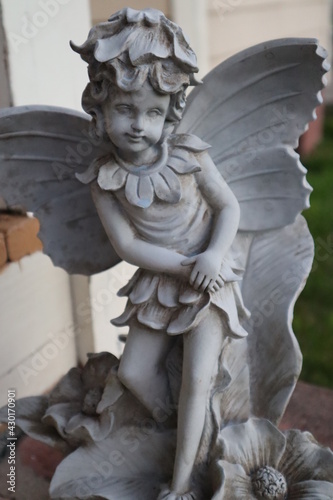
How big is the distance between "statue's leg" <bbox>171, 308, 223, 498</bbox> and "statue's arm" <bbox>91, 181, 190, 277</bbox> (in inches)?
4.9

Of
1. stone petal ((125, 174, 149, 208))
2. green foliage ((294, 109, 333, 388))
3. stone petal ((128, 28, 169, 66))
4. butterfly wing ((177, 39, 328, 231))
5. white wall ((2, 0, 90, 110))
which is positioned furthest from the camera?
green foliage ((294, 109, 333, 388))

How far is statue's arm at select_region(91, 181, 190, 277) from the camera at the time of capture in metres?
1.20

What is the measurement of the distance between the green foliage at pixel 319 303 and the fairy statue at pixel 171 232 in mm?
1152

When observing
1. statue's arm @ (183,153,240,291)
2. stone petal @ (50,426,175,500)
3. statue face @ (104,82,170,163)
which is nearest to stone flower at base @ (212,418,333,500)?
stone petal @ (50,426,175,500)

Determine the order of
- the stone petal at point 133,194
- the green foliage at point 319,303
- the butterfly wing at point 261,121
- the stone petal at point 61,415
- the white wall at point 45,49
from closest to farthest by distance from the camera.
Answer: the stone petal at point 133,194
the butterfly wing at point 261,121
the stone petal at point 61,415
the white wall at point 45,49
the green foliage at point 319,303

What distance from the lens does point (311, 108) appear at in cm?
133

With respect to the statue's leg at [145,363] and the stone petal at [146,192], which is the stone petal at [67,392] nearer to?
the statue's leg at [145,363]

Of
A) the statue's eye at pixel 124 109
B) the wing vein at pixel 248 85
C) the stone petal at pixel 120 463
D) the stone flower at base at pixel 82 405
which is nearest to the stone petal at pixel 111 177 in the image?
the statue's eye at pixel 124 109

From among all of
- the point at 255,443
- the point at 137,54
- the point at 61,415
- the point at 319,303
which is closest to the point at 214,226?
the point at 137,54

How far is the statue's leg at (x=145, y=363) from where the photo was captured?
4.20 ft

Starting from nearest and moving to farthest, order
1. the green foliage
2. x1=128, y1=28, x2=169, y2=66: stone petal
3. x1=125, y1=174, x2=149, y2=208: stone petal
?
x1=128, y1=28, x2=169, y2=66: stone petal → x1=125, y1=174, x2=149, y2=208: stone petal → the green foliage

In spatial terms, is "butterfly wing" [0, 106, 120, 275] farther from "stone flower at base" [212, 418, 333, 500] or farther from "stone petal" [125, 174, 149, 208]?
"stone flower at base" [212, 418, 333, 500]

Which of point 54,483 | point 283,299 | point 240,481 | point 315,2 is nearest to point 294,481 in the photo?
point 240,481

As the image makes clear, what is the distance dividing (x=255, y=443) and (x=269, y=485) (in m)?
0.09
